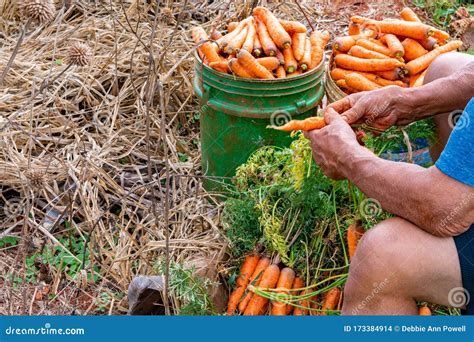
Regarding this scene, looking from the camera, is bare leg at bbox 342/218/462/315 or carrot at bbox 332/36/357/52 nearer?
bare leg at bbox 342/218/462/315

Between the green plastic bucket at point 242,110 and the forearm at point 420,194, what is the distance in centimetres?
128

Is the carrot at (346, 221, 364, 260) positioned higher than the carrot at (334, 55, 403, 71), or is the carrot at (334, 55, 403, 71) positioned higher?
the carrot at (346, 221, 364, 260)

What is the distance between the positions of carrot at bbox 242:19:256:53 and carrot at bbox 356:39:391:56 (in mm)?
754

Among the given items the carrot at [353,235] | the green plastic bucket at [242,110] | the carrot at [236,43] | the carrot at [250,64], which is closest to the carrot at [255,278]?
the carrot at [353,235]

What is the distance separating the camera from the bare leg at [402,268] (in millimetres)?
2238

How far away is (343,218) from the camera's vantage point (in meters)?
3.00

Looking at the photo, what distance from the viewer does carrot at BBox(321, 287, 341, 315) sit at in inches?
114

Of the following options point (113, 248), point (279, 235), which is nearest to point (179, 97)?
point (113, 248)

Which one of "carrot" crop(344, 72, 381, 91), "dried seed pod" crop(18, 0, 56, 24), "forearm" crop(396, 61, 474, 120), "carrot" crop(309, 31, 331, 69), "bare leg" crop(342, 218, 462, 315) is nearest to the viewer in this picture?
"bare leg" crop(342, 218, 462, 315)

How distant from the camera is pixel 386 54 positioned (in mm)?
4371

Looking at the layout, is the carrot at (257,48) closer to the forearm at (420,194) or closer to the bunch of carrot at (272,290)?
the bunch of carrot at (272,290)

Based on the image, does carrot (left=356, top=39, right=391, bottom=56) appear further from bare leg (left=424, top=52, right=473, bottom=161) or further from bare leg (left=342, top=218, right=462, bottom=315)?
bare leg (left=342, top=218, right=462, bottom=315)

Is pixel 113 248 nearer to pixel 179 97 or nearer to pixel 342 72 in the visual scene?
pixel 179 97

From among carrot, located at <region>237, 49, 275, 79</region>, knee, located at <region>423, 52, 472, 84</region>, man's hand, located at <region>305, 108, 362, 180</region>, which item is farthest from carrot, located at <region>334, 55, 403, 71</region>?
man's hand, located at <region>305, 108, 362, 180</region>
